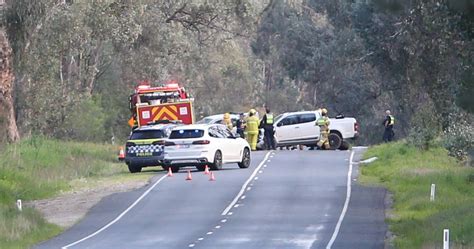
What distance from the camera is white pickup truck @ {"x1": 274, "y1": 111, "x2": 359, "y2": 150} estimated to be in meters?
49.6

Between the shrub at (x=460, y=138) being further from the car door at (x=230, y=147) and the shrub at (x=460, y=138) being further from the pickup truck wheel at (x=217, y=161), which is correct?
the pickup truck wheel at (x=217, y=161)

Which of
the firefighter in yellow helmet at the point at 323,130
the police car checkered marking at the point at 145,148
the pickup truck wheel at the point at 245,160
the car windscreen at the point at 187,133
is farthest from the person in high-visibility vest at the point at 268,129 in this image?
the police car checkered marking at the point at 145,148

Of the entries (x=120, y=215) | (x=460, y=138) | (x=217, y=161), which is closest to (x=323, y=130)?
(x=217, y=161)

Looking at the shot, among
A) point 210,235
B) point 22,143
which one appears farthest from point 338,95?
point 210,235

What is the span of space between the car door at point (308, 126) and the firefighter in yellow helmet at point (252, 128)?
3.15 metres

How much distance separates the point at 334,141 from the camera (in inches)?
1983

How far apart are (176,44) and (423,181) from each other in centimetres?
2909

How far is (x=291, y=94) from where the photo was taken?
3809 inches

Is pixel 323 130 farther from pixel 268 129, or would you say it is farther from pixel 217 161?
pixel 217 161

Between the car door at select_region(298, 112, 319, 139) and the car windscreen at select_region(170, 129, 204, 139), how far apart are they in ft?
38.1

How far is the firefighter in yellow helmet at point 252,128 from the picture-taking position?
45.6 m

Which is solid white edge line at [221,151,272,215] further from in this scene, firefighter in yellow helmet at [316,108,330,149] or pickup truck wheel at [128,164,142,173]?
firefighter in yellow helmet at [316,108,330,149]

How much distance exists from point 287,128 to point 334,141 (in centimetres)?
218

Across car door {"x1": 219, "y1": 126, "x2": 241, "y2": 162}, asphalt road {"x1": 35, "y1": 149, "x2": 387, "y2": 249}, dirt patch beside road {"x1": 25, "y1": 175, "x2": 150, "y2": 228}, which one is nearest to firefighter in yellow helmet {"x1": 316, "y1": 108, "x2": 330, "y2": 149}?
asphalt road {"x1": 35, "y1": 149, "x2": 387, "y2": 249}
